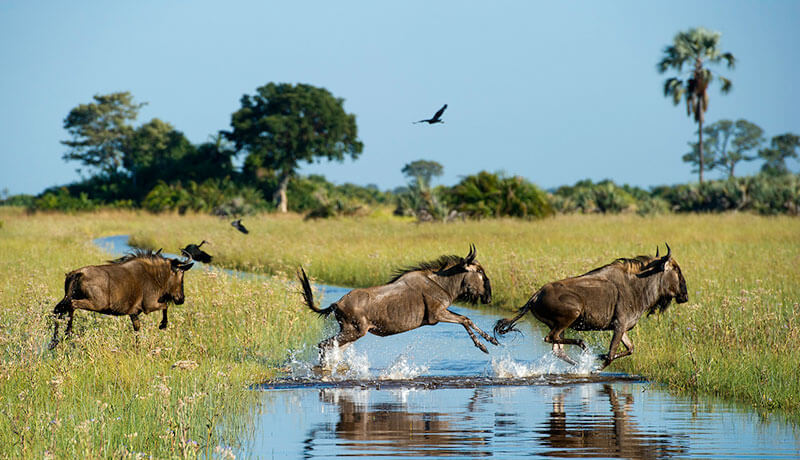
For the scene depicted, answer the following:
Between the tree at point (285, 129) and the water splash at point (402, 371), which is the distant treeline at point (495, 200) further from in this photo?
the water splash at point (402, 371)

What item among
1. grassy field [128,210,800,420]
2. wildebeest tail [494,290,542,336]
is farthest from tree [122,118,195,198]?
wildebeest tail [494,290,542,336]

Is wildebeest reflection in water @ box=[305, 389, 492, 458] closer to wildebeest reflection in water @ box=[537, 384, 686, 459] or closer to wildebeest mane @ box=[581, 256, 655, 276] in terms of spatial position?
wildebeest reflection in water @ box=[537, 384, 686, 459]

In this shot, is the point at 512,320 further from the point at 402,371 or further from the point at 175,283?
the point at 175,283

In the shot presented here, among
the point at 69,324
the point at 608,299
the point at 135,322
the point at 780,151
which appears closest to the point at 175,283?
the point at 135,322

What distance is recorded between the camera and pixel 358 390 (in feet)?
33.6

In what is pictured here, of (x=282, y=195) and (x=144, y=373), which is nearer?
(x=144, y=373)

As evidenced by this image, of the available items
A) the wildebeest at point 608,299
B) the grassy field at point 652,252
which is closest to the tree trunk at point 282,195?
the grassy field at point 652,252

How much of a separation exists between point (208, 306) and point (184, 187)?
58866mm

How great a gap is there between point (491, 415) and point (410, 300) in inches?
96.8

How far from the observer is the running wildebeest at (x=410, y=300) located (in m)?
10.7

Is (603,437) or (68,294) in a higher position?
(68,294)

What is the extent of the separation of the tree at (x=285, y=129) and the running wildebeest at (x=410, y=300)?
193 ft

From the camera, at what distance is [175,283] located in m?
11.3

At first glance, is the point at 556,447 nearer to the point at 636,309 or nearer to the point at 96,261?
the point at 636,309
